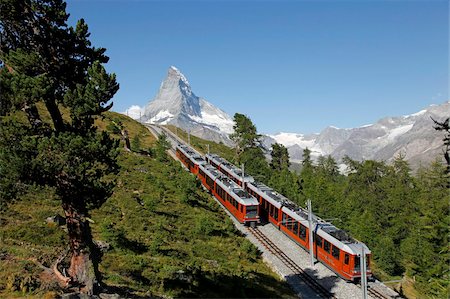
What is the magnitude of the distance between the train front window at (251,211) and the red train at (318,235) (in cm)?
201

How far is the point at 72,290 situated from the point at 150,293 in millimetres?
4616

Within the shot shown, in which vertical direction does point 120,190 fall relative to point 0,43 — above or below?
below

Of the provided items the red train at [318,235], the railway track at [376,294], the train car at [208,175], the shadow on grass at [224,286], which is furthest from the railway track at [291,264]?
the train car at [208,175]

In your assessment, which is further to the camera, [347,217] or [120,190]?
[347,217]

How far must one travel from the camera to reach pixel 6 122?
14117mm

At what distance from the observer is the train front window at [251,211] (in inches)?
1553

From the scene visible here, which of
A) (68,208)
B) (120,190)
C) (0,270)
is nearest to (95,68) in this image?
(68,208)

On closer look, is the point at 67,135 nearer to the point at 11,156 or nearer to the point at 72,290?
the point at 11,156

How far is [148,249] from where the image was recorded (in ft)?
86.7

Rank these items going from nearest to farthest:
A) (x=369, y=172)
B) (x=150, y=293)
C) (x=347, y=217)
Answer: (x=150, y=293), (x=347, y=217), (x=369, y=172)

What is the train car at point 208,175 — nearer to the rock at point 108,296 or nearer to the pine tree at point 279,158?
the pine tree at point 279,158

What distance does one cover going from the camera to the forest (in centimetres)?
4325

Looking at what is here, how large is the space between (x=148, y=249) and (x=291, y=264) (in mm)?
12835

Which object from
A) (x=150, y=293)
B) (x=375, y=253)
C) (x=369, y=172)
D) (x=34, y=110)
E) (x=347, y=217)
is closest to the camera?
(x=34, y=110)
